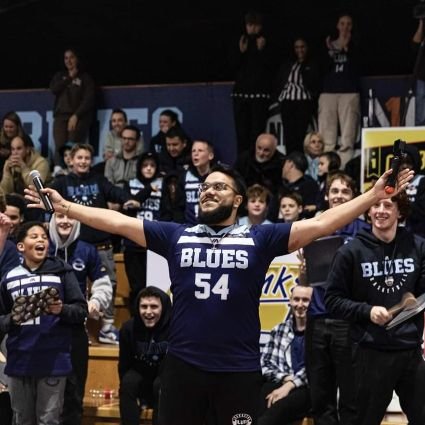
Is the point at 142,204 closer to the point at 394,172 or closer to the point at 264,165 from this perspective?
the point at 264,165

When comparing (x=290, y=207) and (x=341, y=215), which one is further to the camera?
(x=290, y=207)

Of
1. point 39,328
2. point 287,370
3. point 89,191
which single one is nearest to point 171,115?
point 89,191

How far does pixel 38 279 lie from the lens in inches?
326

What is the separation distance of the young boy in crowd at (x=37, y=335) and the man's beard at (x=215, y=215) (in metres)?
2.33

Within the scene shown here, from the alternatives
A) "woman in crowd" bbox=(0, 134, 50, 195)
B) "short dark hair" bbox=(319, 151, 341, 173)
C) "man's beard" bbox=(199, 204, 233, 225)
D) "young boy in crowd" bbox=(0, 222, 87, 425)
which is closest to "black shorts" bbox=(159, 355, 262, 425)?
"man's beard" bbox=(199, 204, 233, 225)

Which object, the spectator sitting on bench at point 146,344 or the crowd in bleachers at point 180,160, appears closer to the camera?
the spectator sitting on bench at point 146,344

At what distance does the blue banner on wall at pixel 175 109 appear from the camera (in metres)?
13.6

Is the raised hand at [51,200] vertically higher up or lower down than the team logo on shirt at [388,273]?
higher up

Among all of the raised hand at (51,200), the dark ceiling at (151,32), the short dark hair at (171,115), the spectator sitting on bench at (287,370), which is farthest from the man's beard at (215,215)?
the dark ceiling at (151,32)

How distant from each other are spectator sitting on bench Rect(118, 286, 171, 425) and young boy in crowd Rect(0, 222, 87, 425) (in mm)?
859

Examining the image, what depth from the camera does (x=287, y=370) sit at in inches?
354

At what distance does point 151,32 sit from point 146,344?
21.3 feet

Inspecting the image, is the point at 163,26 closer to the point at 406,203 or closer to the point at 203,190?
the point at 406,203

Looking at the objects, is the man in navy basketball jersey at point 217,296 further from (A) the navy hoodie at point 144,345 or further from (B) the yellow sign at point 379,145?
(B) the yellow sign at point 379,145
